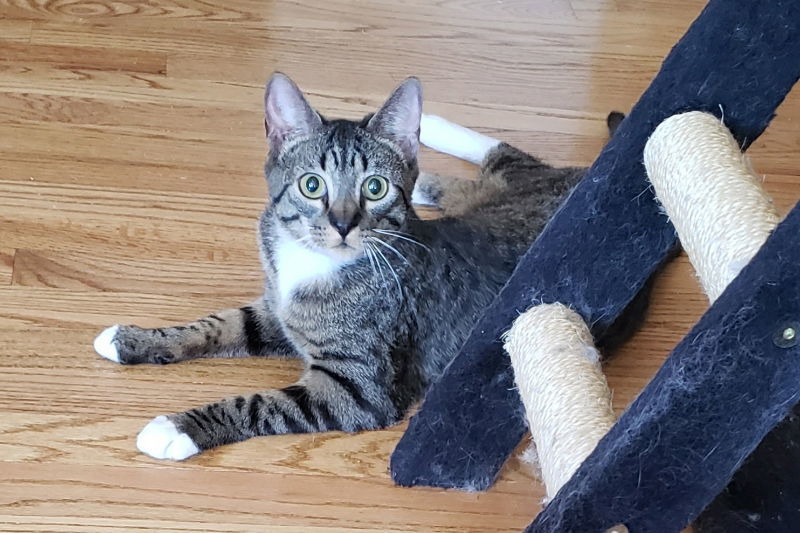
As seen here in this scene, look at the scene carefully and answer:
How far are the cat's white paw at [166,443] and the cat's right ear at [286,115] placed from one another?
455mm

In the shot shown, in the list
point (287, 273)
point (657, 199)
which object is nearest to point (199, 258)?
point (287, 273)

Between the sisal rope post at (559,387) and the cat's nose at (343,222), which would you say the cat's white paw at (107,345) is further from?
the sisal rope post at (559,387)

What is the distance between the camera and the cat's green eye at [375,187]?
1.46 m

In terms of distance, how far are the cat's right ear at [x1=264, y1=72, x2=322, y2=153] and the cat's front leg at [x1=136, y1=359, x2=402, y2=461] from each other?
14.0 inches

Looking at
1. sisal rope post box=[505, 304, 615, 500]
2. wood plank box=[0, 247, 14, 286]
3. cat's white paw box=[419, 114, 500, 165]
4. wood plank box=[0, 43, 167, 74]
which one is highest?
sisal rope post box=[505, 304, 615, 500]

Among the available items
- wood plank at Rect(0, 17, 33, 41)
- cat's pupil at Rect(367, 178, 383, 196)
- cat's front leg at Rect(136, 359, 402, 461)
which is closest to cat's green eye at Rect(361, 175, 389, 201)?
cat's pupil at Rect(367, 178, 383, 196)

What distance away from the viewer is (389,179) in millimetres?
1471

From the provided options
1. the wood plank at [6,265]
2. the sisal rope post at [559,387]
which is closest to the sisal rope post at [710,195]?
the sisal rope post at [559,387]

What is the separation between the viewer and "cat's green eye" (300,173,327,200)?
1449mm

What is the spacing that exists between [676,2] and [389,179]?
1491 millimetres

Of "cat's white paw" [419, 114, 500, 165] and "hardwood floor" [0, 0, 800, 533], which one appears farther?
"cat's white paw" [419, 114, 500, 165]

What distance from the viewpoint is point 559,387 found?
104 centimetres

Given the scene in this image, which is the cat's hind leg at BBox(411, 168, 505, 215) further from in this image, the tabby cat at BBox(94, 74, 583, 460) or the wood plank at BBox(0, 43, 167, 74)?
the wood plank at BBox(0, 43, 167, 74)

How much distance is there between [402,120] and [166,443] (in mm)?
595
